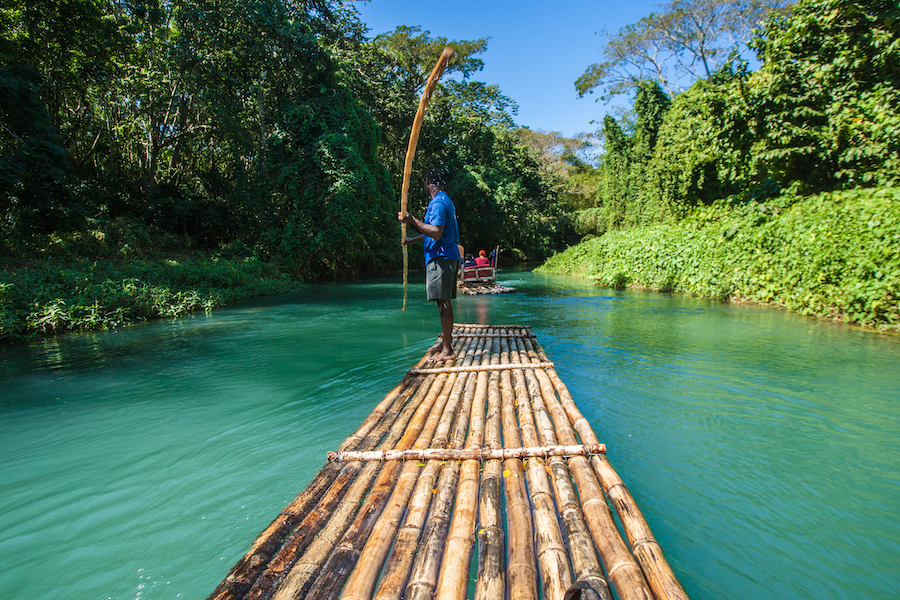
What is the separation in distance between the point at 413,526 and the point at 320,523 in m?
0.42

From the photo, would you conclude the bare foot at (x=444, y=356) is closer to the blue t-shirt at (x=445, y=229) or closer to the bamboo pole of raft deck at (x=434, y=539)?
the blue t-shirt at (x=445, y=229)

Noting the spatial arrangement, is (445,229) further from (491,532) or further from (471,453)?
(491,532)

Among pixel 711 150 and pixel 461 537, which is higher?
pixel 711 150

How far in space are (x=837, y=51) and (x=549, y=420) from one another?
11607 millimetres

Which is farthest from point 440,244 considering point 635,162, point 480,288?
point 635,162

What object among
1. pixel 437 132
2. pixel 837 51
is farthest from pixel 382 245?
pixel 837 51

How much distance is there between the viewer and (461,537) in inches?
73.5

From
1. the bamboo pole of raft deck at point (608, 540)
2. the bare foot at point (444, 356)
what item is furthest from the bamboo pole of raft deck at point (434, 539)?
the bare foot at point (444, 356)

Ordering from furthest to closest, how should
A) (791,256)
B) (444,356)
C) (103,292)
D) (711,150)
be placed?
(711,150), (103,292), (791,256), (444,356)

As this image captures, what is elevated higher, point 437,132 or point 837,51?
point 437,132

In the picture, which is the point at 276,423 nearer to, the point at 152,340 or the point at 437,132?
the point at 152,340

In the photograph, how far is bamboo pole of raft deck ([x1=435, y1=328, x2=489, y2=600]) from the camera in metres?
1.61

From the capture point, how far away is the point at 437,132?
25.7 meters

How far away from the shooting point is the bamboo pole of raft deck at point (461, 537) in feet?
5.29
